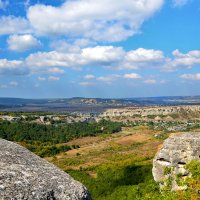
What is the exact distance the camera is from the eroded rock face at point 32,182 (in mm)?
10078

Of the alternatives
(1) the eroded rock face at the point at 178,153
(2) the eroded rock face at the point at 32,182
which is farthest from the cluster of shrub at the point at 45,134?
(2) the eroded rock face at the point at 32,182

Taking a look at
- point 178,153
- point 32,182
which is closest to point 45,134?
point 178,153

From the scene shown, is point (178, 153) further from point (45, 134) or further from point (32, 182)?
point (45, 134)

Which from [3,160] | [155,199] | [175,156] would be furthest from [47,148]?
[3,160]

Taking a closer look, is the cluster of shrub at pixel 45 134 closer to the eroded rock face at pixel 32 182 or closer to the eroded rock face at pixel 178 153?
the eroded rock face at pixel 178 153

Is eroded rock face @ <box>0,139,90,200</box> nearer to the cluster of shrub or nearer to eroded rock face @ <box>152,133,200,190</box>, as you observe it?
eroded rock face @ <box>152,133,200,190</box>

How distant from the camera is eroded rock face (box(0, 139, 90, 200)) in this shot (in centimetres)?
1008

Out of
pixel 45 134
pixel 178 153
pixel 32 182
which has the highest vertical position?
pixel 32 182

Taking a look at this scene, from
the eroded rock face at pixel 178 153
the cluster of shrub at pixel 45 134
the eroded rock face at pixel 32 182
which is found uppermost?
the eroded rock face at pixel 32 182

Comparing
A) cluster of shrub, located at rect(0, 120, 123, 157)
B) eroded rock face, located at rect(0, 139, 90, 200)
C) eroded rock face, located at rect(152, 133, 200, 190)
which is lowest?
cluster of shrub, located at rect(0, 120, 123, 157)

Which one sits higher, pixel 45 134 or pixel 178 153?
pixel 178 153

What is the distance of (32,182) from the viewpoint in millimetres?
10680

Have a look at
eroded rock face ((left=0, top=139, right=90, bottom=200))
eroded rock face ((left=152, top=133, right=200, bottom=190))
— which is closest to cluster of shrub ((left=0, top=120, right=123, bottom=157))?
eroded rock face ((left=152, top=133, right=200, bottom=190))

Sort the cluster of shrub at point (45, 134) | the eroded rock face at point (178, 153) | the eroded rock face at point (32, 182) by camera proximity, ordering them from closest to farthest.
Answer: the eroded rock face at point (32, 182)
the eroded rock face at point (178, 153)
the cluster of shrub at point (45, 134)
